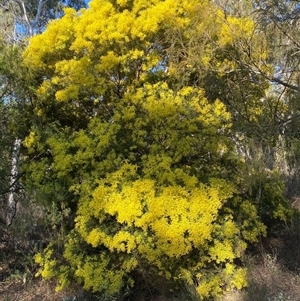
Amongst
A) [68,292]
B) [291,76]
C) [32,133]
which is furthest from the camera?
[32,133]

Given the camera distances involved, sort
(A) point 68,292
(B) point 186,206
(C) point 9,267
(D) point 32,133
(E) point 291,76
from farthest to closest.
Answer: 1. (C) point 9,267
2. (D) point 32,133
3. (A) point 68,292
4. (E) point 291,76
5. (B) point 186,206

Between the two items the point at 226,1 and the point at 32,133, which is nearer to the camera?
the point at 226,1

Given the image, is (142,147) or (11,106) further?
(11,106)

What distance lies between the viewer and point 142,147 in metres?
6.05

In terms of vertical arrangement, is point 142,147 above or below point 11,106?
below

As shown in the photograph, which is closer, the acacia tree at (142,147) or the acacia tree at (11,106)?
the acacia tree at (142,147)

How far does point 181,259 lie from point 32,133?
3.05m

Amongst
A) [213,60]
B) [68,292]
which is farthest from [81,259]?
[213,60]

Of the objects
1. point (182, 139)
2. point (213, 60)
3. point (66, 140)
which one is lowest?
point (182, 139)

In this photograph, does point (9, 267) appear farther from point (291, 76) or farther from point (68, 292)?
point (291, 76)

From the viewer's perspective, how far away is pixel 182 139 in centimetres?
577

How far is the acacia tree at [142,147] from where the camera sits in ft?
17.3

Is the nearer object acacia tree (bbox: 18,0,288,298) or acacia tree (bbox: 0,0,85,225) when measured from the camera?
acacia tree (bbox: 18,0,288,298)

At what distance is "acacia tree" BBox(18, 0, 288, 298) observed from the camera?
527cm
